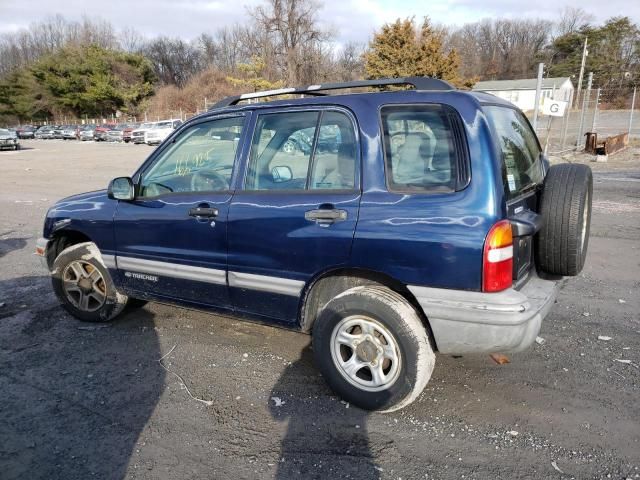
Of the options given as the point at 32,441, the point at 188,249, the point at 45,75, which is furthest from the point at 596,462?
the point at 45,75

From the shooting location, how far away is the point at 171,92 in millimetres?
60781

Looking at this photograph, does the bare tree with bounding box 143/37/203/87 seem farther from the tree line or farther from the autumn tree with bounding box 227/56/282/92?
the autumn tree with bounding box 227/56/282/92

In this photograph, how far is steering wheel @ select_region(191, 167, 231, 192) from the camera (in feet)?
11.9

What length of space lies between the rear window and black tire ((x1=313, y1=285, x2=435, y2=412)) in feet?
3.09

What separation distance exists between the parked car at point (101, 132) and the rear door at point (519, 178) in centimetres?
4576

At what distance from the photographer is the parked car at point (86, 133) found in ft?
155

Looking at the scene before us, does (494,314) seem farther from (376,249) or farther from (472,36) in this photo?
(472,36)

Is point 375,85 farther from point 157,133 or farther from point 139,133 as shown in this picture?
point 139,133

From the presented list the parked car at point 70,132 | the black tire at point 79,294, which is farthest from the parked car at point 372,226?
the parked car at point 70,132

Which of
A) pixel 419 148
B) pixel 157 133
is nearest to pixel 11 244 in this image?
pixel 419 148

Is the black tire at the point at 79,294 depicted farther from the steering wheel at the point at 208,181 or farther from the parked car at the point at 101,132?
the parked car at the point at 101,132

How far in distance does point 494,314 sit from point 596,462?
91 centimetres

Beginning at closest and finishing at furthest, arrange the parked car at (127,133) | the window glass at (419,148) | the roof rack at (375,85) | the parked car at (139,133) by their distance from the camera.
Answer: the window glass at (419,148) < the roof rack at (375,85) < the parked car at (139,133) < the parked car at (127,133)

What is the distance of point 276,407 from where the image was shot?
→ 3.15m
